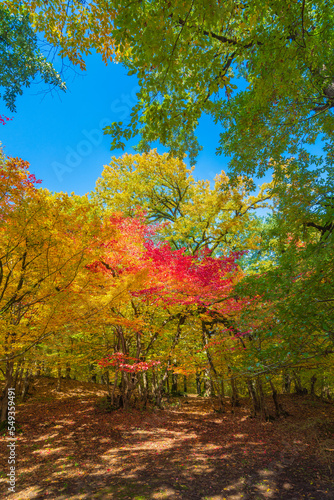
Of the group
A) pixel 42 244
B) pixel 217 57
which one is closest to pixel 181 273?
pixel 42 244

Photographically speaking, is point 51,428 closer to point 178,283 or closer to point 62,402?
point 62,402

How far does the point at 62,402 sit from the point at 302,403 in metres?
13.5

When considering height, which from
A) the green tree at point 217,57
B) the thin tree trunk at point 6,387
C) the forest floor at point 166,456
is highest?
the green tree at point 217,57

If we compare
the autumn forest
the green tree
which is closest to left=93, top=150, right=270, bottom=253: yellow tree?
the autumn forest

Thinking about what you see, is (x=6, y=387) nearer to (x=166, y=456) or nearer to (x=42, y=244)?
(x=166, y=456)

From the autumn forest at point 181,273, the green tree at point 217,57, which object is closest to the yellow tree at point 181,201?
the autumn forest at point 181,273

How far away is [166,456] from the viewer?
6.23 meters

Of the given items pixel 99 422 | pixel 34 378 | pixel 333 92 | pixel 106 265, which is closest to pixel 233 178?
pixel 333 92

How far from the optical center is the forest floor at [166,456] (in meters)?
4.59

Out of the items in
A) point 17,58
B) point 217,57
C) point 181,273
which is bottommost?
point 181,273

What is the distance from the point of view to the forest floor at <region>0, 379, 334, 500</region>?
4594mm

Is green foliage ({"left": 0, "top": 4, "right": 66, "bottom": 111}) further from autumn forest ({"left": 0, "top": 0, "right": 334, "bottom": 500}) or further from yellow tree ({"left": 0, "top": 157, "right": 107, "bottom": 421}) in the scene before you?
yellow tree ({"left": 0, "top": 157, "right": 107, "bottom": 421})

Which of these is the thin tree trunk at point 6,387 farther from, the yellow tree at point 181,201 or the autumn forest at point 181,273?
the yellow tree at point 181,201

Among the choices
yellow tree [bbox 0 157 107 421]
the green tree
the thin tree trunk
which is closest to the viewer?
the green tree
